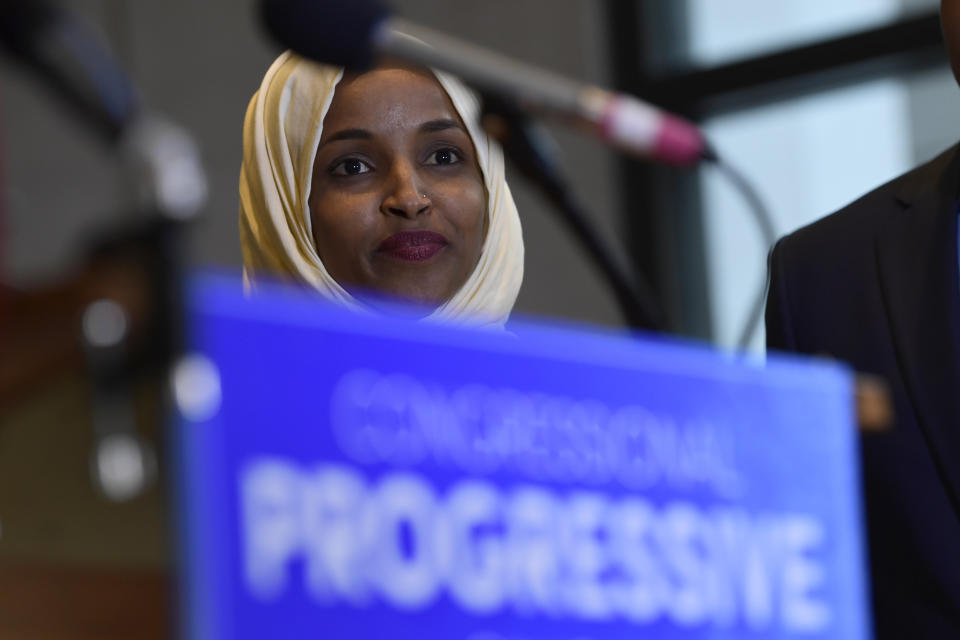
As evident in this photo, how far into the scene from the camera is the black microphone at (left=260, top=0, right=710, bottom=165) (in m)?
1.16

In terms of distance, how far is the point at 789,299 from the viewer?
2.12 metres

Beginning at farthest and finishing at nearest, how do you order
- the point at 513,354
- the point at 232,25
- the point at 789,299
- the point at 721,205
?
the point at 721,205 → the point at 232,25 → the point at 789,299 → the point at 513,354

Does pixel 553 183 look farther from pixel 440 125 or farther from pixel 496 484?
pixel 440 125

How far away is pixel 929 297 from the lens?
2.01m

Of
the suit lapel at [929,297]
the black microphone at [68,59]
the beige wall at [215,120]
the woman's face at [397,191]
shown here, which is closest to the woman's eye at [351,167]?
the woman's face at [397,191]

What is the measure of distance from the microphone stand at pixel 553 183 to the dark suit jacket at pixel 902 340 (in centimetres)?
66

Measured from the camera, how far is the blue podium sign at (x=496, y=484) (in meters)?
0.95

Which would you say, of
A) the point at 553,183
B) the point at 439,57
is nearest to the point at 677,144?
the point at 553,183

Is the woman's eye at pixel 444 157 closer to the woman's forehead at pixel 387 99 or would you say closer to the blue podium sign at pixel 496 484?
the woman's forehead at pixel 387 99

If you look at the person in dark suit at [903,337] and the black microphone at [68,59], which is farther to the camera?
the person in dark suit at [903,337]

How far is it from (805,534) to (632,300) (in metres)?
0.27

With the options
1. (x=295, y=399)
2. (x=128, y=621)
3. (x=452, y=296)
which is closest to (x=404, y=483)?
(x=295, y=399)

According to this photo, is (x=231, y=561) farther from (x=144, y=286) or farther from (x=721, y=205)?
(x=721, y=205)

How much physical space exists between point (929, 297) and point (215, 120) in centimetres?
359
